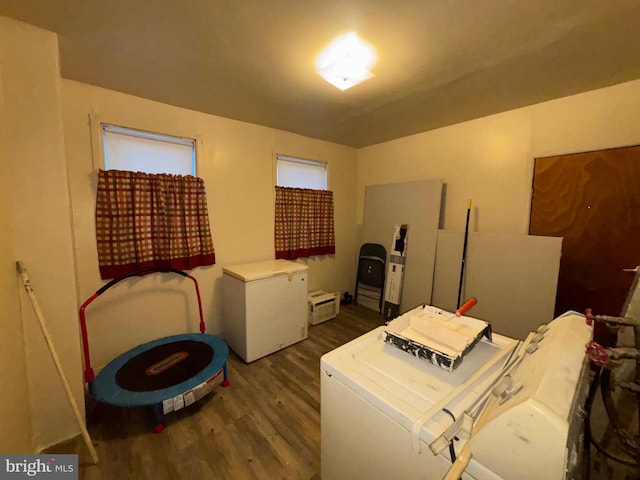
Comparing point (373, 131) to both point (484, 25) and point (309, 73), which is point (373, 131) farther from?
point (484, 25)

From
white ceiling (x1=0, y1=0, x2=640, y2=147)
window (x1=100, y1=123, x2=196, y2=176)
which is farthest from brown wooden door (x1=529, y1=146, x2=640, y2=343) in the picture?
window (x1=100, y1=123, x2=196, y2=176)

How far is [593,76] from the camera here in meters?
1.82

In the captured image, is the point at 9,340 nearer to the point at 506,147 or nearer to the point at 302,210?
the point at 302,210

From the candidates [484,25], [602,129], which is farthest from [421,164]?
[484,25]

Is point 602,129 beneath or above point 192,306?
above

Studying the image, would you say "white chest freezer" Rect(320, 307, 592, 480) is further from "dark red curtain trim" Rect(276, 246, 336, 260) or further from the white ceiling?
"dark red curtain trim" Rect(276, 246, 336, 260)

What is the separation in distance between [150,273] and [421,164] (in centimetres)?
319

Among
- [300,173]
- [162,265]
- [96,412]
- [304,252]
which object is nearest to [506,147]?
[300,173]

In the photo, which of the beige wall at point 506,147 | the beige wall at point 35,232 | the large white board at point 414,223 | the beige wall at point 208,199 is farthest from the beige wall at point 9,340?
the beige wall at point 506,147

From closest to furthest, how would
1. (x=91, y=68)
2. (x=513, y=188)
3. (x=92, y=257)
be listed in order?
(x=91, y=68)
(x=92, y=257)
(x=513, y=188)

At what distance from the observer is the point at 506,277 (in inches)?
93.7

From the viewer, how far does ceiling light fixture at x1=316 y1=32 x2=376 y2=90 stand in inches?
58.2

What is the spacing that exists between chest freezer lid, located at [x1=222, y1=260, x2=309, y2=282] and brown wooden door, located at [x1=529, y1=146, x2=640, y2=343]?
2.36 m

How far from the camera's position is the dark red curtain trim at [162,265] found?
2041 millimetres
